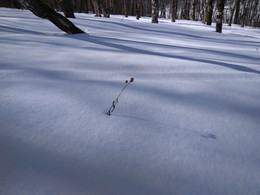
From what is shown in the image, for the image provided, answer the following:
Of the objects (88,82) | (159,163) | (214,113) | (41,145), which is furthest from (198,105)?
(41,145)

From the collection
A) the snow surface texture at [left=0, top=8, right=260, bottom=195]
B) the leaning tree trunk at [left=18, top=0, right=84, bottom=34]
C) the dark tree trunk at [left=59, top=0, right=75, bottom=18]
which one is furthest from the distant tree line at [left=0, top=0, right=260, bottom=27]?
the snow surface texture at [left=0, top=8, right=260, bottom=195]

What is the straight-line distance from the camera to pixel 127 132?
1.17 metres

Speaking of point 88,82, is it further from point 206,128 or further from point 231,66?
point 231,66

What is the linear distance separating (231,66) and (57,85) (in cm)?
185

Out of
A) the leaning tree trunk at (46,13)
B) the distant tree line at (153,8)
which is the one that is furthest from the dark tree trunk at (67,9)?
the leaning tree trunk at (46,13)

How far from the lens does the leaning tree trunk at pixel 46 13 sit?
11.5 feet

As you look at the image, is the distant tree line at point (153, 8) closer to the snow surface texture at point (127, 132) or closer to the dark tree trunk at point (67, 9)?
the dark tree trunk at point (67, 9)

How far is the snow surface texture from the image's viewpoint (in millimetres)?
898

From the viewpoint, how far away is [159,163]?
1000 millimetres

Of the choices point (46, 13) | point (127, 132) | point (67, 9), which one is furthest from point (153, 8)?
point (127, 132)

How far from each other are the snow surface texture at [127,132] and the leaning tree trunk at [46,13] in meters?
1.95

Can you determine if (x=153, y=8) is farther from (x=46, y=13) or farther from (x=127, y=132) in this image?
(x=127, y=132)

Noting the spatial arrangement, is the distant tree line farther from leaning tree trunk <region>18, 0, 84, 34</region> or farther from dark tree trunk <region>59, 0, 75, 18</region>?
leaning tree trunk <region>18, 0, 84, 34</region>

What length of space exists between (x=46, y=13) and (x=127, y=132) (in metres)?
3.26
